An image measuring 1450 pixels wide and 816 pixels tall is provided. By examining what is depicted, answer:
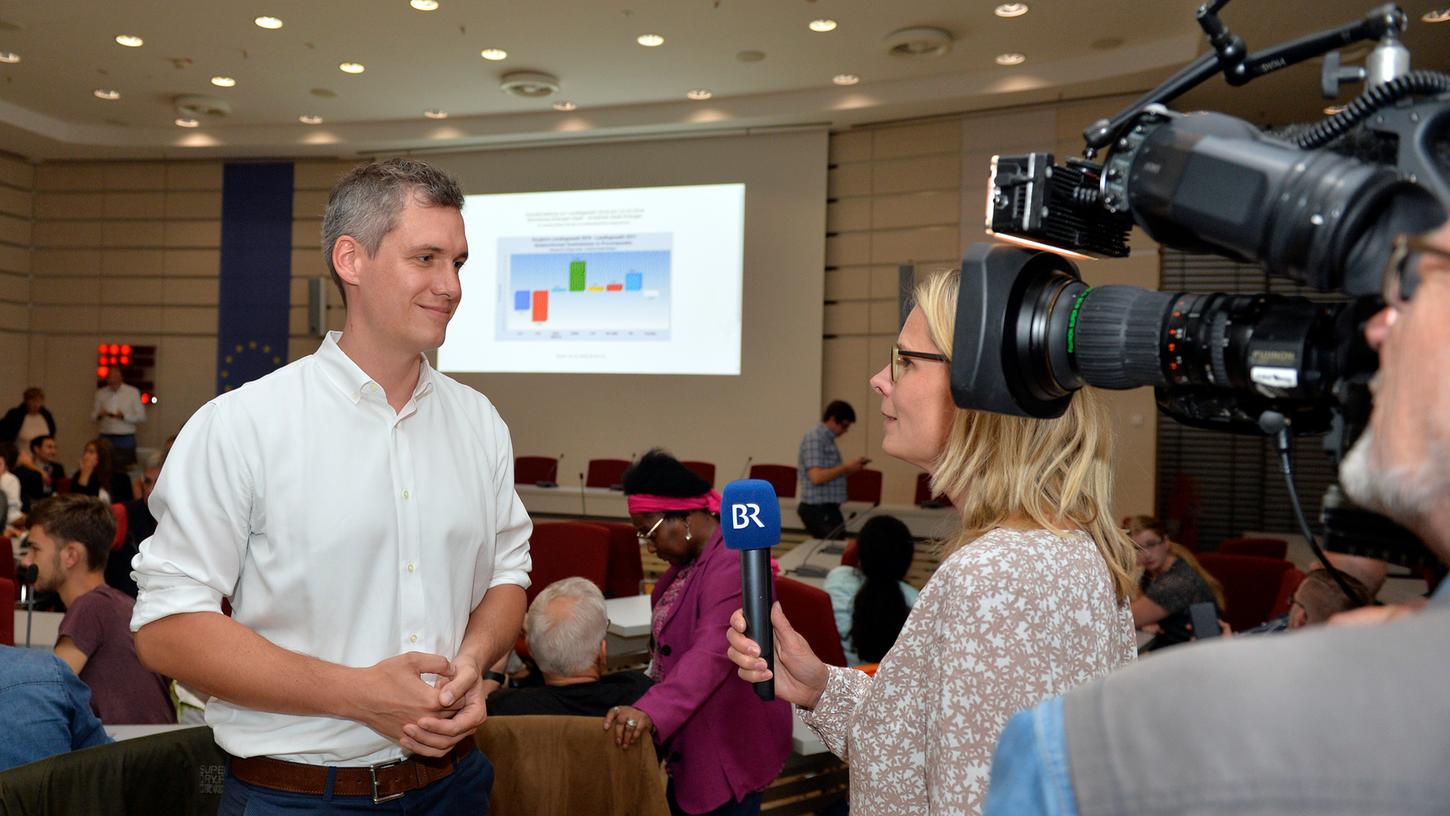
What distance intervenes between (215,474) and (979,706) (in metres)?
1.05

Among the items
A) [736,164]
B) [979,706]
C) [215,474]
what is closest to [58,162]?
[736,164]

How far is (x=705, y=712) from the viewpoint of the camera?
106 inches

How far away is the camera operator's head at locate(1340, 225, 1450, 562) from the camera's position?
0.55m

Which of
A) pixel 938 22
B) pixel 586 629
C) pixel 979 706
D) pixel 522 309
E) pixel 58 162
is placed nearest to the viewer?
pixel 979 706

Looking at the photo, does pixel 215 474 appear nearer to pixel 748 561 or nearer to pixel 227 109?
pixel 748 561

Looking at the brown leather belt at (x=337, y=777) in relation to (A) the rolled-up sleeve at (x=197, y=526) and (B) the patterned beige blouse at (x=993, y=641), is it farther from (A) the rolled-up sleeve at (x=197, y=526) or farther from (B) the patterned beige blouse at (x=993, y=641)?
(B) the patterned beige blouse at (x=993, y=641)

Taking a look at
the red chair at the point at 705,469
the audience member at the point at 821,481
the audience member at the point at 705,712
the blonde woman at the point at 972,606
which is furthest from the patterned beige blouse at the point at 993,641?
the red chair at the point at 705,469

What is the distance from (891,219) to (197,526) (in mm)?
9698

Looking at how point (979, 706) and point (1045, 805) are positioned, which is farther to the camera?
point (979, 706)

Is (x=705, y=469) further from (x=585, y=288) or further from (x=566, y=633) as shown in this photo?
(x=566, y=633)

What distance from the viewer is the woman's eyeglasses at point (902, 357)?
4.63ft

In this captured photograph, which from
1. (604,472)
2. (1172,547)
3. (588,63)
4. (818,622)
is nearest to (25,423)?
(604,472)

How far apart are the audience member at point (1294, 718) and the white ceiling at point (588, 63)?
25.1ft

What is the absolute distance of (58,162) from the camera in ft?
43.6
